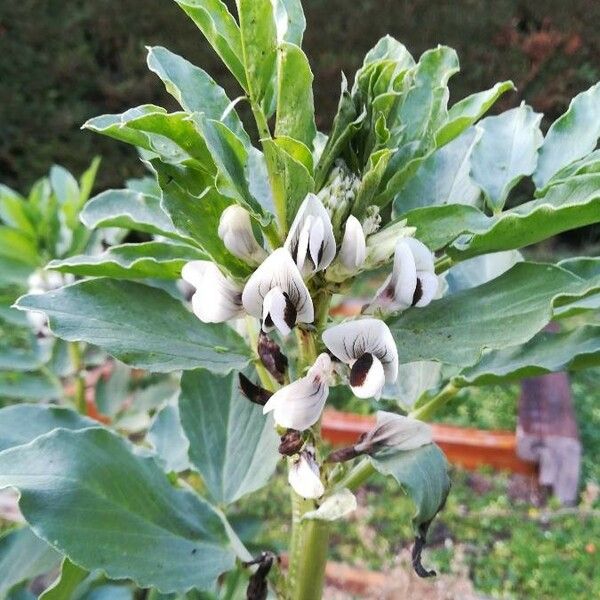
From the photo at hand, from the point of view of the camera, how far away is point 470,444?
67.6 inches

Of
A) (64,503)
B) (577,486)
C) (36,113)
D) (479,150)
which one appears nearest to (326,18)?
(36,113)

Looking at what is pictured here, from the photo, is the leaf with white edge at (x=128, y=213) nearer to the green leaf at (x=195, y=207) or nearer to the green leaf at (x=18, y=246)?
the green leaf at (x=195, y=207)

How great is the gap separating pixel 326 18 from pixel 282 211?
2.60 m

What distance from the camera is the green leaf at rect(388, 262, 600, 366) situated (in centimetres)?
48

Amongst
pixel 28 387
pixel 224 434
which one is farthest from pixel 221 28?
pixel 28 387

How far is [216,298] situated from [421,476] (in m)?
0.17

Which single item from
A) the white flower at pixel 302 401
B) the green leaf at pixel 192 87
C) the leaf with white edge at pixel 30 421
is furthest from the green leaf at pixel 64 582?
the green leaf at pixel 192 87

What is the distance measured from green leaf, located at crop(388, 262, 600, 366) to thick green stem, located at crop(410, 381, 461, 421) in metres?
0.11

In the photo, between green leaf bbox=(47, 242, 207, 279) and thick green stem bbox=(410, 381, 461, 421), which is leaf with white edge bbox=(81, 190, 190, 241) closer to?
green leaf bbox=(47, 242, 207, 279)

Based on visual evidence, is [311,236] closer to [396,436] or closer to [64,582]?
[396,436]

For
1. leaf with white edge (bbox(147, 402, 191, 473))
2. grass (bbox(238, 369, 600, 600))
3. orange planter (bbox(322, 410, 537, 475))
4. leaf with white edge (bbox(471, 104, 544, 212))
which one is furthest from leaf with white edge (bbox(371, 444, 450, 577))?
orange planter (bbox(322, 410, 537, 475))

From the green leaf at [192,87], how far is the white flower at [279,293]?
0.35ft

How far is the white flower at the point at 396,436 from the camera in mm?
517

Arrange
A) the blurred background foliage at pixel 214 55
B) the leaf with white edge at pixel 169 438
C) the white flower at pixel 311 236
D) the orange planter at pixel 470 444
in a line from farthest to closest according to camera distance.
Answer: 1. the blurred background foliage at pixel 214 55
2. the orange planter at pixel 470 444
3. the leaf with white edge at pixel 169 438
4. the white flower at pixel 311 236
